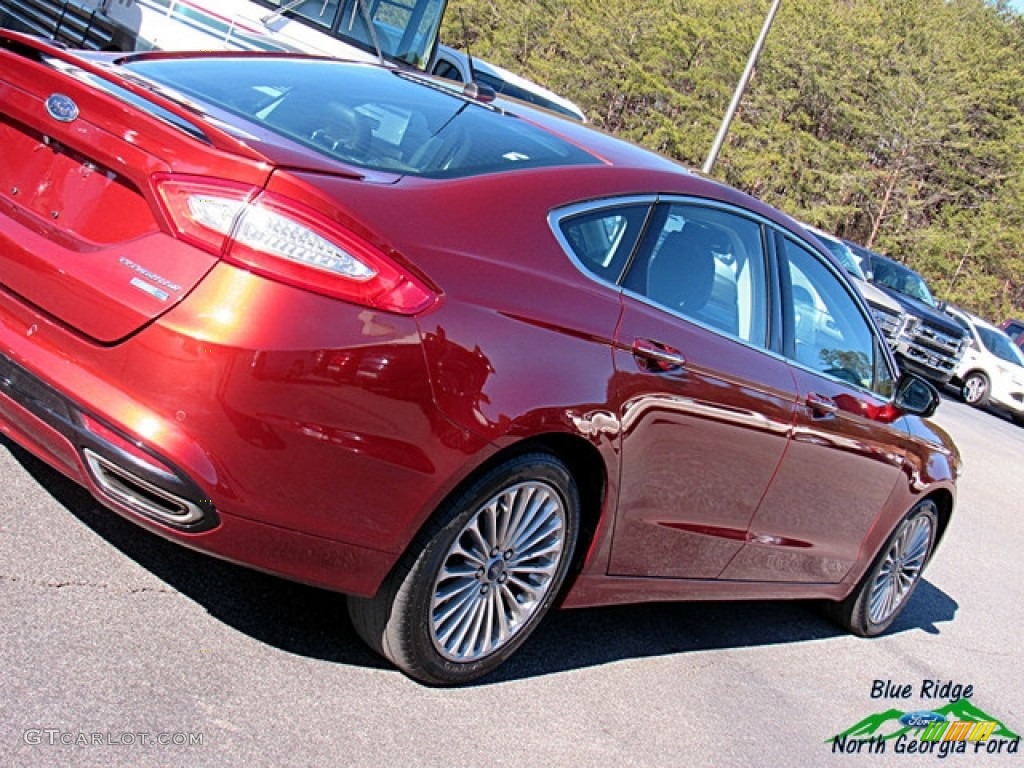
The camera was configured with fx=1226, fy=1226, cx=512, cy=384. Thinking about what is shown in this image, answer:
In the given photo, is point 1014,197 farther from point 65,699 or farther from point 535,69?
point 65,699

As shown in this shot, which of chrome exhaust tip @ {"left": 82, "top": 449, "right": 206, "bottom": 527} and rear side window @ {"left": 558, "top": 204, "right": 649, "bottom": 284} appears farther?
rear side window @ {"left": 558, "top": 204, "right": 649, "bottom": 284}

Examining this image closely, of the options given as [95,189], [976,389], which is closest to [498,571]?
[95,189]

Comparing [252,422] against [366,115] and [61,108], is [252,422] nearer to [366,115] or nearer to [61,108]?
[61,108]

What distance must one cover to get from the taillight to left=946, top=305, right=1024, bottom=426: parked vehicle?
853 inches

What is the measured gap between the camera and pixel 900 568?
19.8ft

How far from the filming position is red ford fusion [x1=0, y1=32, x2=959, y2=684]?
2.93 meters

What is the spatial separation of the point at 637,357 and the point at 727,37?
4609 cm

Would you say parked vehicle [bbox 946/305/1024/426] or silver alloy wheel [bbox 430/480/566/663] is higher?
parked vehicle [bbox 946/305/1024/426]

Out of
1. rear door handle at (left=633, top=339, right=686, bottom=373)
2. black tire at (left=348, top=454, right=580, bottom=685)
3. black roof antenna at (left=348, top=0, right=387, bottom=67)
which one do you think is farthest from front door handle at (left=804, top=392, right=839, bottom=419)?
black roof antenna at (left=348, top=0, right=387, bottom=67)

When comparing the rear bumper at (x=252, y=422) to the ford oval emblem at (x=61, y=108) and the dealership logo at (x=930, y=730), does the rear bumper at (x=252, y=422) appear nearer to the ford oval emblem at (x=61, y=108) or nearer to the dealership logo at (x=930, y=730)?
the ford oval emblem at (x=61, y=108)

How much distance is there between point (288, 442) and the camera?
2.94 m

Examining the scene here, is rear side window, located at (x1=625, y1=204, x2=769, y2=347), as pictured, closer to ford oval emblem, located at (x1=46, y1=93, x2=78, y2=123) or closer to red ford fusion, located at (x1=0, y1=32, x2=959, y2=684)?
red ford fusion, located at (x1=0, y1=32, x2=959, y2=684)

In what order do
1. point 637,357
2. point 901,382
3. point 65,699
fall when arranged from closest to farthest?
point 65,699, point 637,357, point 901,382

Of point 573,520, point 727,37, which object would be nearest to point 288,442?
point 573,520
